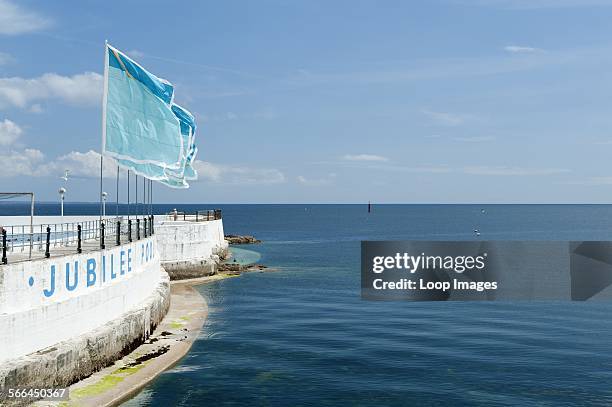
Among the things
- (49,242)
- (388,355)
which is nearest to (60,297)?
(49,242)

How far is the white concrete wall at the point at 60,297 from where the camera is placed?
2144 cm

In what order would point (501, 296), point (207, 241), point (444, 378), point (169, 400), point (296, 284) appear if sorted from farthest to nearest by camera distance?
1. point (207, 241)
2. point (296, 284)
3. point (444, 378)
4. point (169, 400)
5. point (501, 296)

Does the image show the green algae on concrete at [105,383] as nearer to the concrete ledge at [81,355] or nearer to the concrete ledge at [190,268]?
the concrete ledge at [81,355]

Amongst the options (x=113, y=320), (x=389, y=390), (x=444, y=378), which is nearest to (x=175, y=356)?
(x=113, y=320)

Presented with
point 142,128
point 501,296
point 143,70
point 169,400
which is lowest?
point 169,400

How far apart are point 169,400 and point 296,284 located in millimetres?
36271

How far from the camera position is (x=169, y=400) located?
82.1 feet

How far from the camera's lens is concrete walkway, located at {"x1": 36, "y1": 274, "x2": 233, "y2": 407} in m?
23.9

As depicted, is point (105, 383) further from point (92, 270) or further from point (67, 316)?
point (92, 270)

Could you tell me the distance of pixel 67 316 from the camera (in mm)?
24312

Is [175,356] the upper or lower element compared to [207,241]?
lower

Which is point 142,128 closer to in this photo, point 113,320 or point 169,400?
point 113,320

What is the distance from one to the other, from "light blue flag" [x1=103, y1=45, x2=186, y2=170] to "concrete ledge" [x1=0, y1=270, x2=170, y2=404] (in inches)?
331

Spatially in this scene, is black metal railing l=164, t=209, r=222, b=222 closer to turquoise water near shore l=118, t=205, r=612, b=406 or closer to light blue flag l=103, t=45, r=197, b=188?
turquoise water near shore l=118, t=205, r=612, b=406
